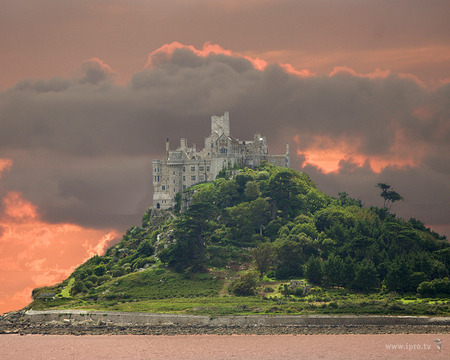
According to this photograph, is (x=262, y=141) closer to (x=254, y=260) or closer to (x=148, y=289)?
(x=254, y=260)

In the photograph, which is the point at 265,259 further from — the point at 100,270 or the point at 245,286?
the point at 100,270

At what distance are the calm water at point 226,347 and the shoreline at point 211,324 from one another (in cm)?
201

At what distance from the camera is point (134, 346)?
332 ft

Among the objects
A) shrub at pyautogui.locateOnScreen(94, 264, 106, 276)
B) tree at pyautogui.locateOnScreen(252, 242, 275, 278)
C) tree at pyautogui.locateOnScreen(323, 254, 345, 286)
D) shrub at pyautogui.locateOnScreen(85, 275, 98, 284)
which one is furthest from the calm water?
shrub at pyautogui.locateOnScreen(94, 264, 106, 276)

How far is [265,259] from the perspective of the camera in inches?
4993

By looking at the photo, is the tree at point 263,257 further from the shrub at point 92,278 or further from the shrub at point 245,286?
the shrub at point 92,278

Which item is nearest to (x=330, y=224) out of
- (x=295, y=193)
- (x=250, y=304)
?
(x=295, y=193)

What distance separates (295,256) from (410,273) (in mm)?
18705

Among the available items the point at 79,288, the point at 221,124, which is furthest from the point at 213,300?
the point at 221,124

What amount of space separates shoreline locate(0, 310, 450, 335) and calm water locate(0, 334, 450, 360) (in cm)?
201

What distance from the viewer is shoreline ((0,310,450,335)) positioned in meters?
104

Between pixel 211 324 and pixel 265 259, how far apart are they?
20.9 metres

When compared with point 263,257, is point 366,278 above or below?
below

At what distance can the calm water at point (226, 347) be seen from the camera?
308 feet
